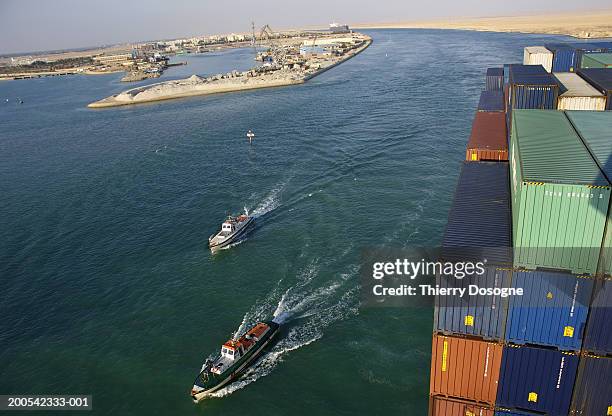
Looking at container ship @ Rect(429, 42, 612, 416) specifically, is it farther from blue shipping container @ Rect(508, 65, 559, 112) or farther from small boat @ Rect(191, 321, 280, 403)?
small boat @ Rect(191, 321, 280, 403)

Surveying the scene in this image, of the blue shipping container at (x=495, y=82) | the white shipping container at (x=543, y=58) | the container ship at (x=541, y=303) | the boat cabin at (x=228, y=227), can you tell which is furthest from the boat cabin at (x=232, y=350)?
the blue shipping container at (x=495, y=82)

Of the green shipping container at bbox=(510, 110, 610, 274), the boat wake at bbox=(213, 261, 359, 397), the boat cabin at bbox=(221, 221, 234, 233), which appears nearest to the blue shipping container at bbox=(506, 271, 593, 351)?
the green shipping container at bbox=(510, 110, 610, 274)

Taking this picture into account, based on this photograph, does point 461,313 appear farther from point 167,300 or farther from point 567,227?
point 167,300

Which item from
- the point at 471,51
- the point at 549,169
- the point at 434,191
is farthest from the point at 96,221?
the point at 471,51

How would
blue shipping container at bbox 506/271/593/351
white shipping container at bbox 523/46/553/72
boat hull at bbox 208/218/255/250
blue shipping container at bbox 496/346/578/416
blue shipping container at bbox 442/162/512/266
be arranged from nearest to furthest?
blue shipping container at bbox 506/271/593/351, blue shipping container at bbox 496/346/578/416, blue shipping container at bbox 442/162/512/266, boat hull at bbox 208/218/255/250, white shipping container at bbox 523/46/553/72

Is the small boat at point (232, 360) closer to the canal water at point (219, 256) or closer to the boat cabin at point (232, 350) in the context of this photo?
the boat cabin at point (232, 350)
